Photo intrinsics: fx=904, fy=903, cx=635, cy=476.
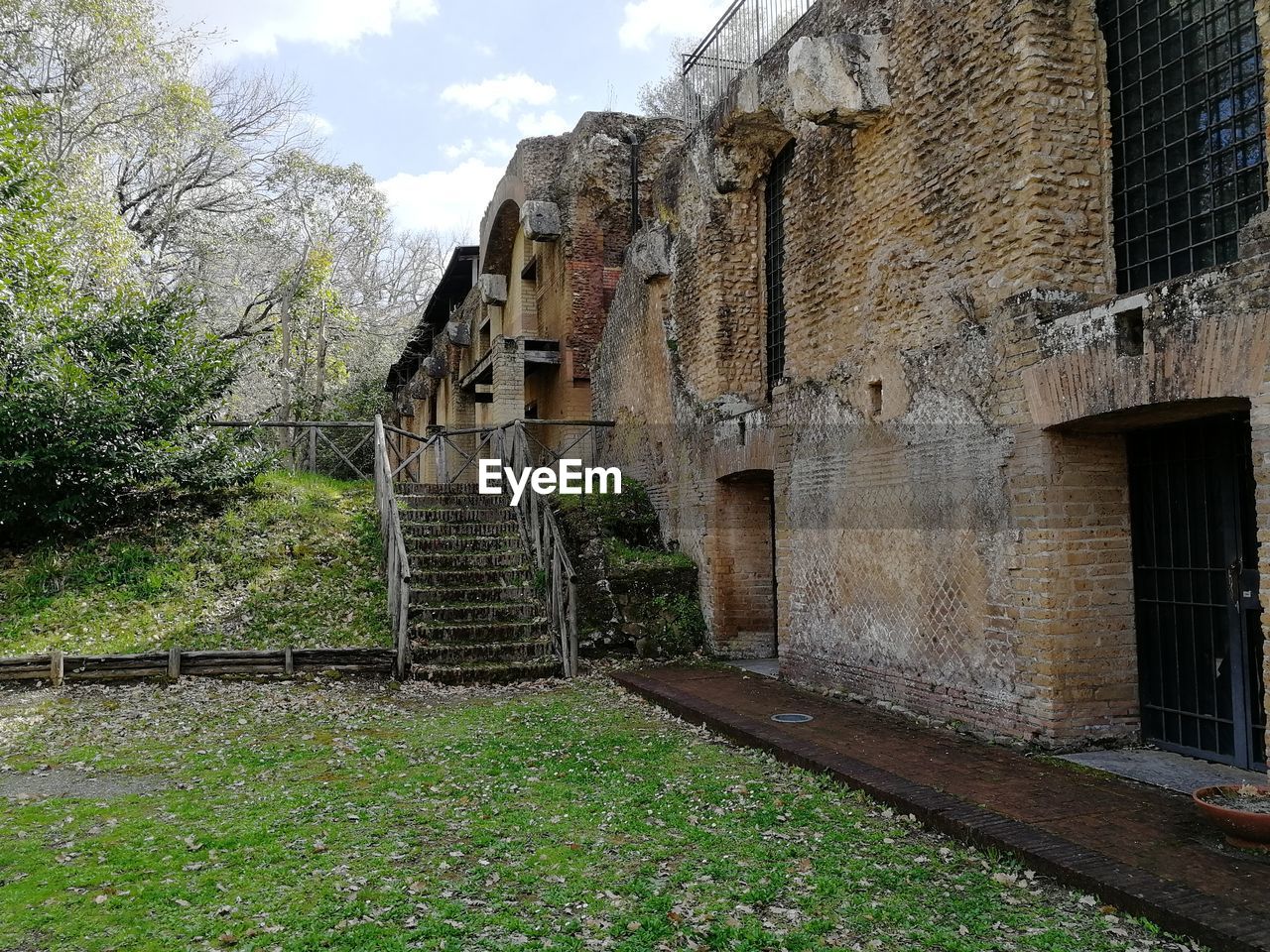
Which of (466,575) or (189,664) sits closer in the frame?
(189,664)

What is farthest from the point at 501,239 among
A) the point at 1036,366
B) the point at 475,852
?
the point at 475,852

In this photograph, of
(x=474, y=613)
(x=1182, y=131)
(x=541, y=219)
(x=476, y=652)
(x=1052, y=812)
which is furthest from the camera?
(x=541, y=219)

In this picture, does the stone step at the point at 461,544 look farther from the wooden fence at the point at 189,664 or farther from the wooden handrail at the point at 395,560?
the wooden fence at the point at 189,664

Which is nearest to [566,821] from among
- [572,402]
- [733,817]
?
[733,817]

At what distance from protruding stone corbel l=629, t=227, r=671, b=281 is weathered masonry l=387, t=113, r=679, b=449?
449cm

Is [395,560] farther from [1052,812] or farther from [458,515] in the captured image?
[1052,812]

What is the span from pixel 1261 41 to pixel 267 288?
2297 centimetres

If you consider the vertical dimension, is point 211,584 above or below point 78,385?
below

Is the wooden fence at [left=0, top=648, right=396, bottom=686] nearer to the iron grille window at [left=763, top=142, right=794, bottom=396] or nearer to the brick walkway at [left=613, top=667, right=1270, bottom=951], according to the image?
the brick walkway at [left=613, top=667, right=1270, bottom=951]

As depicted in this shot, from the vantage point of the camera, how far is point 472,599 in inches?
419

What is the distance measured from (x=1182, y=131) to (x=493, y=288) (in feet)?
54.6

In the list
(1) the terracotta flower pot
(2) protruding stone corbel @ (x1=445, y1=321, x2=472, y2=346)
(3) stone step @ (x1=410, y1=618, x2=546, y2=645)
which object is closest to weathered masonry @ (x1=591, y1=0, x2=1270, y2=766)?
(1) the terracotta flower pot

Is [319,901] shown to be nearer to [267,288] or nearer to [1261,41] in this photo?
[1261,41]

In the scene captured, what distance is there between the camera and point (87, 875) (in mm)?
4207
